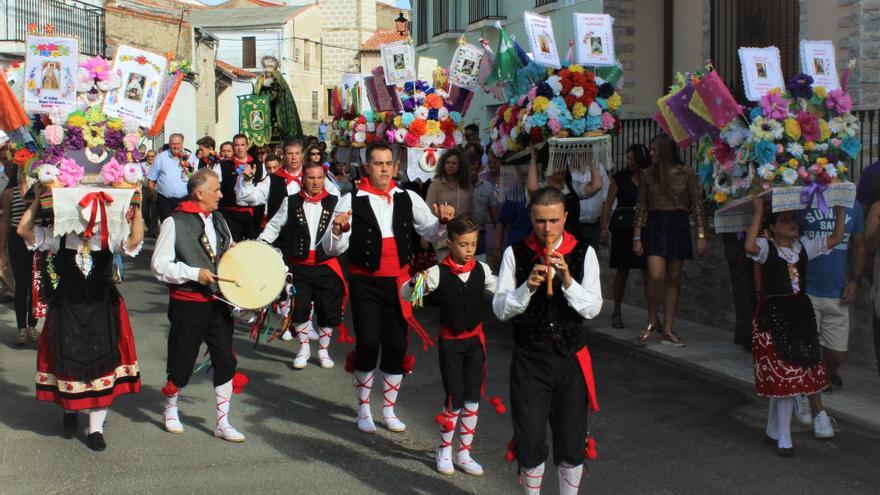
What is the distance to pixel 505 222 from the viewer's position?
10641 millimetres

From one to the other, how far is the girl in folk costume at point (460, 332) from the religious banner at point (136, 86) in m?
2.51

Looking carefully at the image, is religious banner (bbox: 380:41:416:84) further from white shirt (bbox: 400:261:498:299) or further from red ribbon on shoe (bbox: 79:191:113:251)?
white shirt (bbox: 400:261:498:299)

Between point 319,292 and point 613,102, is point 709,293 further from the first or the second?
point 319,292

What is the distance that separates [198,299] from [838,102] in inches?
181

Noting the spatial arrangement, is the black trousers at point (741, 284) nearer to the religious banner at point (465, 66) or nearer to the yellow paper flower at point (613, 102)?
the yellow paper flower at point (613, 102)

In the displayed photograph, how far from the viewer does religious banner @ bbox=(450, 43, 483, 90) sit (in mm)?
12203

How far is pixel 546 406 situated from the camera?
5164 mm

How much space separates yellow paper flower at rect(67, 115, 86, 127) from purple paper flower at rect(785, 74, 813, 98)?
4.92 m

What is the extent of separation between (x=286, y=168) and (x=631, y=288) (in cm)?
461

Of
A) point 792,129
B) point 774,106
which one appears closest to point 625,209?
point 774,106

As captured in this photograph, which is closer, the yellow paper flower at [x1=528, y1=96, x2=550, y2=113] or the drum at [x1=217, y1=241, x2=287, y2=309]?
the drum at [x1=217, y1=241, x2=287, y2=309]

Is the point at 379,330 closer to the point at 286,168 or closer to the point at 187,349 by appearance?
the point at 187,349

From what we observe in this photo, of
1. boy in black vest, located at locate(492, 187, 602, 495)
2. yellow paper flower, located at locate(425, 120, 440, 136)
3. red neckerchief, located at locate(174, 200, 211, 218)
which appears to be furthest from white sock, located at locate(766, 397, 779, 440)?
A: yellow paper flower, located at locate(425, 120, 440, 136)

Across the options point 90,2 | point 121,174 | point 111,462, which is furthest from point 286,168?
point 90,2
